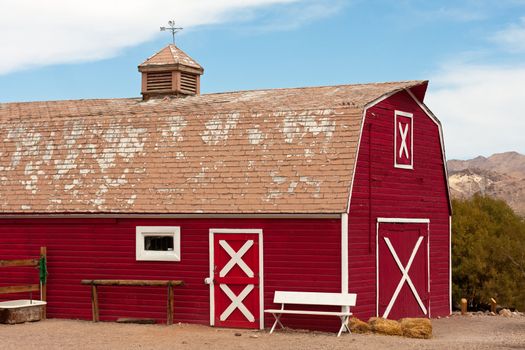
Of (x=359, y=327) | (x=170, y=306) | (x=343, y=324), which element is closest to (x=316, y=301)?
(x=343, y=324)

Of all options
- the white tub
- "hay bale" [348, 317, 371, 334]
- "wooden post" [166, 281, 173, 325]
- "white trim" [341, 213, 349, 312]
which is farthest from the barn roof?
"hay bale" [348, 317, 371, 334]

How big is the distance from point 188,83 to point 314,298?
1027 centimetres

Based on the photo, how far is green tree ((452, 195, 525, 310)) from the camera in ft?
94.7

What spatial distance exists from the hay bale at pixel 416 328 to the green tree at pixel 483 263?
1061cm

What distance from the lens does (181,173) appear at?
2031 centimetres

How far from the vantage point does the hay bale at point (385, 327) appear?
18.3 m

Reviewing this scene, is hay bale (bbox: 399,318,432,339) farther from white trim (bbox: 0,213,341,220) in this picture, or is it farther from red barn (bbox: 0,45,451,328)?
white trim (bbox: 0,213,341,220)

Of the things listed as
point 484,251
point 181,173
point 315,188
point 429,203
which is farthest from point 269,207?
point 484,251

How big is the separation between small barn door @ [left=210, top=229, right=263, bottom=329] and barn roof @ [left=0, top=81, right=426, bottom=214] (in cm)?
69

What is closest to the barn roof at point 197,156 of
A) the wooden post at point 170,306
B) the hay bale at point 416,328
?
the wooden post at point 170,306

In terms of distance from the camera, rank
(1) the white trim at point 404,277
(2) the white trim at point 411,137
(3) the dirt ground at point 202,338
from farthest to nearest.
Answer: (2) the white trim at point 411,137, (1) the white trim at point 404,277, (3) the dirt ground at point 202,338

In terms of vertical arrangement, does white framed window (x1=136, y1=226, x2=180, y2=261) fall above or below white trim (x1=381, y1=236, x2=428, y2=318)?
above

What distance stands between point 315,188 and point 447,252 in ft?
21.2

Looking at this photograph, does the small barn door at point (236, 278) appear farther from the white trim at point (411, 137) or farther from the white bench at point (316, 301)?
the white trim at point (411, 137)
